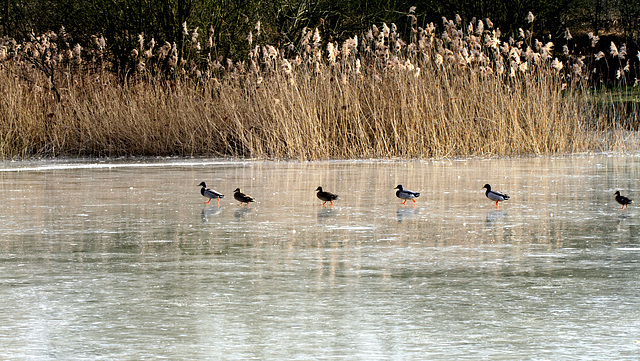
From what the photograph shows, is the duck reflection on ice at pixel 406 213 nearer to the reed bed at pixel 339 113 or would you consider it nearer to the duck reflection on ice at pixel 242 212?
the duck reflection on ice at pixel 242 212

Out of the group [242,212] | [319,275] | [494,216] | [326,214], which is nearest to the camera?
[319,275]

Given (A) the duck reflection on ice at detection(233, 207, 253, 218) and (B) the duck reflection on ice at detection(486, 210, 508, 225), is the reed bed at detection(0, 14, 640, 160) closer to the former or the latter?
(A) the duck reflection on ice at detection(233, 207, 253, 218)

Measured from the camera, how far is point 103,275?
5.33m

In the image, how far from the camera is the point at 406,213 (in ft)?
27.1

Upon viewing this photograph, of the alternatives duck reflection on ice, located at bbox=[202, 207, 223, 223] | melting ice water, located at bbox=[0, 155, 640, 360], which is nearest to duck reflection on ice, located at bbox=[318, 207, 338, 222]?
melting ice water, located at bbox=[0, 155, 640, 360]

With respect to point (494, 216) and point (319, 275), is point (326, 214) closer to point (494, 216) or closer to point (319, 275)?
point (494, 216)

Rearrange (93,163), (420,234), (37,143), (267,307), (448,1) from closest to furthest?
(267,307) < (420,234) < (93,163) < (37,143) < (448,1)

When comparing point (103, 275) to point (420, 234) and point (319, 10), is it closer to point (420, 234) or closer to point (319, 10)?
point (420, 234)

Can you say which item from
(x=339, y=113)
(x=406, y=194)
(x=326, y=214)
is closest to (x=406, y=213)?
(x=406, y=194)

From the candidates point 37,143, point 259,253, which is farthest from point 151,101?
point 259,253

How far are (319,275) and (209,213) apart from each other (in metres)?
3.22

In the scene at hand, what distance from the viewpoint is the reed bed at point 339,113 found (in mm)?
15766

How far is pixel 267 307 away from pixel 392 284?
0.81 metres

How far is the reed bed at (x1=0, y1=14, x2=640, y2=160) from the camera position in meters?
15.8
